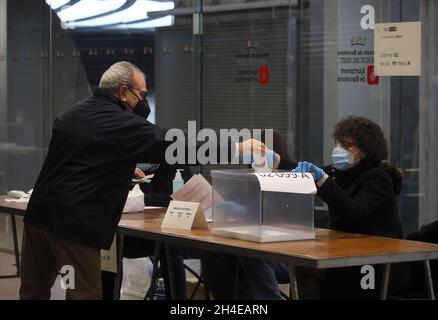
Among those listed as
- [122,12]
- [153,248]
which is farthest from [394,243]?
[122,12]

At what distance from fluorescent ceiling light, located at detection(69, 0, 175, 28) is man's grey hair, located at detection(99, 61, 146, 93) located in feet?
9.76

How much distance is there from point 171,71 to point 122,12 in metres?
0.69

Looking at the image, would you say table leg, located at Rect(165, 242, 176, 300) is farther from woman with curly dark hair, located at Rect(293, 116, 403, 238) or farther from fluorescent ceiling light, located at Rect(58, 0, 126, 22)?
fluorescent ceiling light, located at Rect(58, 0, 126, 22)

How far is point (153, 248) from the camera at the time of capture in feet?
18.0

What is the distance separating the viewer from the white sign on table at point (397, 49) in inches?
222

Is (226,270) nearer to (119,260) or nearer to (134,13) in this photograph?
(119,260)

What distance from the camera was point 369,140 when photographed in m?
4.53

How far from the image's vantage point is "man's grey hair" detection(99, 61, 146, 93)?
161 inches

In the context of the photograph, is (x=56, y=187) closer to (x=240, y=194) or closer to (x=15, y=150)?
(x=240, y=194)

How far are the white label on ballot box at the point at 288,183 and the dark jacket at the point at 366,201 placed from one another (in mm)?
336

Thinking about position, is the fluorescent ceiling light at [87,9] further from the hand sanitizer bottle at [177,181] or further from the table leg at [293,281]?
the table leg at [293,281]

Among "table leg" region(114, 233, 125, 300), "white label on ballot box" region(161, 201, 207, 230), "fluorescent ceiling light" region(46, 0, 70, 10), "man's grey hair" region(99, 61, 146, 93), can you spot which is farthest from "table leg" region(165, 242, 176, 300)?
"fluorescent ceiling light" region(46, 0, 70, 10)

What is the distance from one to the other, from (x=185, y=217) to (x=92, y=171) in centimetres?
63

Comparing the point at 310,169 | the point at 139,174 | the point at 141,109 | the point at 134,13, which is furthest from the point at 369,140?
the point at 134,13
